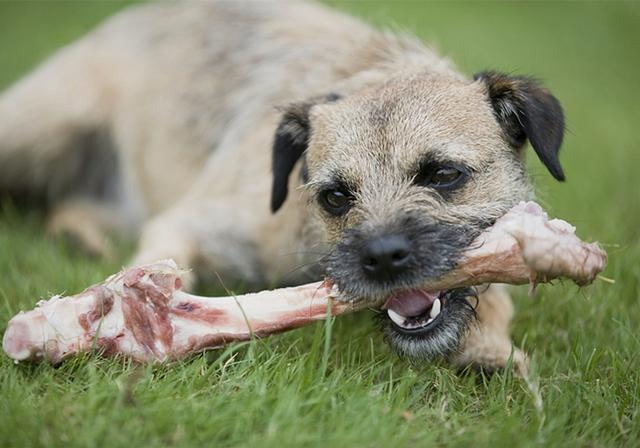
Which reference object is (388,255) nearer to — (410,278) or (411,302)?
(410,278)

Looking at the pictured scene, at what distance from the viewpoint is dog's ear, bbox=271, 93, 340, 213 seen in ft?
13.5

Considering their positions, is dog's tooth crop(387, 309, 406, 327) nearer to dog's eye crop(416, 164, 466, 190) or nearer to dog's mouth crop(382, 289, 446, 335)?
dog's mouth crop(382, 289, 446, 335)

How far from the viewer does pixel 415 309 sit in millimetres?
3379

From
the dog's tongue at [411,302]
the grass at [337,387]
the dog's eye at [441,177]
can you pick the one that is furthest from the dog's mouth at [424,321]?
the dog's eye at [441,177]

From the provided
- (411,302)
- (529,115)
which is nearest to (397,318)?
(411,302)

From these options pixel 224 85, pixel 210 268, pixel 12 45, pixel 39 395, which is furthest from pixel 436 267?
pixel 12 45

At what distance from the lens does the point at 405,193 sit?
345 centimetres

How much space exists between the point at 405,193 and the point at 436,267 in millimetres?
449

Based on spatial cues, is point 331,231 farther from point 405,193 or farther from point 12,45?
point 12,45

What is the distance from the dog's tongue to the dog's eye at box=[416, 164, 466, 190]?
0.52 m

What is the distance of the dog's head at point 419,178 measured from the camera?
10.6 feet

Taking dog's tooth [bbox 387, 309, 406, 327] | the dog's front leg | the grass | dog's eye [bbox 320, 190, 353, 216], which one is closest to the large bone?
the grass

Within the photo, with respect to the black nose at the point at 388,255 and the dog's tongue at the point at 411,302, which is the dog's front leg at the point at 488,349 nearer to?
the dog's tongue at the point at 411,302

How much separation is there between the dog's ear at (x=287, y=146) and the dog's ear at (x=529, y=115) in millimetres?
1008
